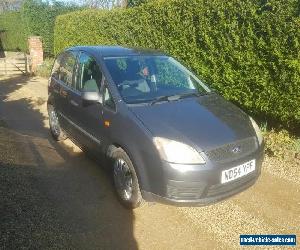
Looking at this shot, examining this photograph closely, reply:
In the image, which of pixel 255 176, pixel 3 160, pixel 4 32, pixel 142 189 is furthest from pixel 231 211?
pixel 4 32

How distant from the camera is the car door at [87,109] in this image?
4.45 m

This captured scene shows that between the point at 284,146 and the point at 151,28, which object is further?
the point at 151,28

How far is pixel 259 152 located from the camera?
391 centimetres

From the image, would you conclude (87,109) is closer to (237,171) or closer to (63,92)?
(63,92)

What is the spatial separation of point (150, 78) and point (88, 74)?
99 cm

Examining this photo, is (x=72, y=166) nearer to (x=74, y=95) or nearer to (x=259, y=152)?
(x=74, y=95)

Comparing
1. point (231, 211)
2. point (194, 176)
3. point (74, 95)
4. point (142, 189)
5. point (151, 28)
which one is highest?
point (151, 28)

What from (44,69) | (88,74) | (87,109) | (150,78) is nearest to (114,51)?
(88,74)

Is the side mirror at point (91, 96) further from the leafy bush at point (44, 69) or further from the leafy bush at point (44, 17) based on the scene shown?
the leafy bush at point (44, 17)

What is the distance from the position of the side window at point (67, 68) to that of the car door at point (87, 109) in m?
0.25

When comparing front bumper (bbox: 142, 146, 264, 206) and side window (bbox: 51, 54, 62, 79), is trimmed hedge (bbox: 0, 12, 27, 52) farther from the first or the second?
front bumper (bbox: 142, 146, 264, 206)

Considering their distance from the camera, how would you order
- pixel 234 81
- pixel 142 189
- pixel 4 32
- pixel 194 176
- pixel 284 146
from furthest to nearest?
pixel 4 32
pixel 234 81
pixel 284 146
pixel 142 189
pixel 194 176

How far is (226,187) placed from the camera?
11.8 feet

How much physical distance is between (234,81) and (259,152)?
299 centimetres
